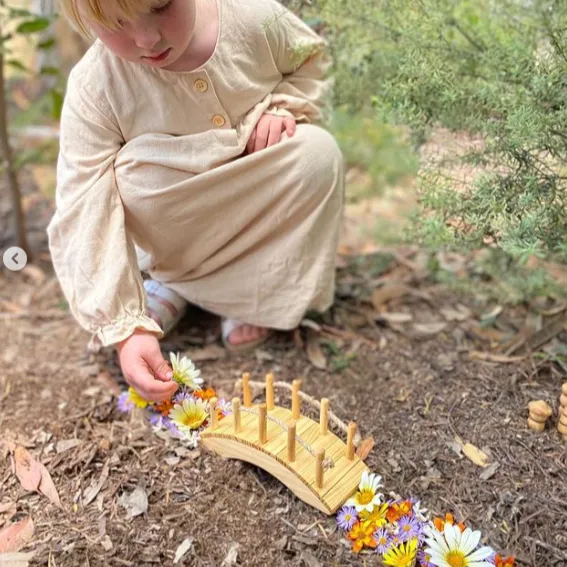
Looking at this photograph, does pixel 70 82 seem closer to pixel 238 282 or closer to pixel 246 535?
pixel 238 282

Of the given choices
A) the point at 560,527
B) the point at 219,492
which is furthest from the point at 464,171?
the point at 219,492

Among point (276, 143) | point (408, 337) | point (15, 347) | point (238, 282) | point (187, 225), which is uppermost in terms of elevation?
point (276, 143)

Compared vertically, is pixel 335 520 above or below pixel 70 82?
below

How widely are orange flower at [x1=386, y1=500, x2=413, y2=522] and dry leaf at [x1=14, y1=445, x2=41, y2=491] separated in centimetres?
66

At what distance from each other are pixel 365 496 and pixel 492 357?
1.89ft

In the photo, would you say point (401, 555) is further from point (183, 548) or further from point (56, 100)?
point (56, 100)

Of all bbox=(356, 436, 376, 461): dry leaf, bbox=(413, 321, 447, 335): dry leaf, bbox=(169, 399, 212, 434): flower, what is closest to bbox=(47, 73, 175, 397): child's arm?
bbox=(169, 399, 212, 434): flower

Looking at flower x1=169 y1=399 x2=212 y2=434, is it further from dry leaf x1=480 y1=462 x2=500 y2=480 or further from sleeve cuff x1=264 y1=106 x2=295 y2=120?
sleeve cuff x1=264 y1=106 x2=295 y2=120

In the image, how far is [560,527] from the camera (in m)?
1.08

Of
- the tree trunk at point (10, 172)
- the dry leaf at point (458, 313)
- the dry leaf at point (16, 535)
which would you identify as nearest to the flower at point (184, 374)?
the dry leaf at point (16, 535)

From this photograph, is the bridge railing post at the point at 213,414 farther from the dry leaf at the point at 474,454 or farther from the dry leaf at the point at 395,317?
the dry leaf at the point at 395,317

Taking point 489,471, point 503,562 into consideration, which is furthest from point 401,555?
point 489,471

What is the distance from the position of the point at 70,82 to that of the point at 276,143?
0.45m

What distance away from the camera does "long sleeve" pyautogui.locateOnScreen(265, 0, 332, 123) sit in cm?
139
